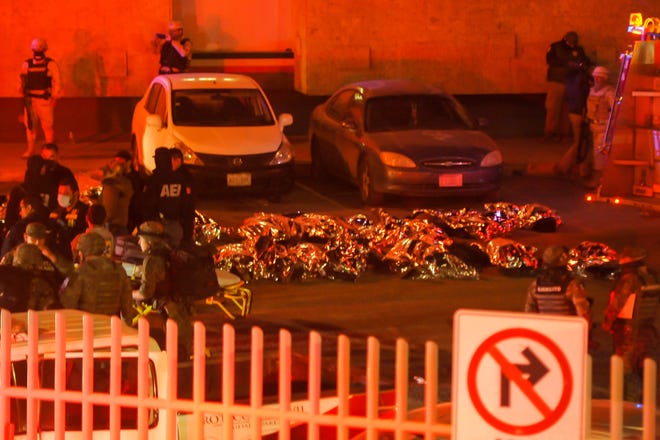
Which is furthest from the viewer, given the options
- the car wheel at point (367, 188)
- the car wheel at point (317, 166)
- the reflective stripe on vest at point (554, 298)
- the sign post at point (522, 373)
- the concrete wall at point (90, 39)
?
the concrete wall at point (90, 39)

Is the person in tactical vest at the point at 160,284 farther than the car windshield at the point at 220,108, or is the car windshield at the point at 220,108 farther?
the car windshield at the point at 220,108

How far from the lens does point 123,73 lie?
22859 mm

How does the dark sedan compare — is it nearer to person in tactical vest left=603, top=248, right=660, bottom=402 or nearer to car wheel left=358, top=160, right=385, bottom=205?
car wheel left=358, top=160, right=385, bottom=205

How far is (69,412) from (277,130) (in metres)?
11.5

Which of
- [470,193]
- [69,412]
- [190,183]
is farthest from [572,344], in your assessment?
[470,193]

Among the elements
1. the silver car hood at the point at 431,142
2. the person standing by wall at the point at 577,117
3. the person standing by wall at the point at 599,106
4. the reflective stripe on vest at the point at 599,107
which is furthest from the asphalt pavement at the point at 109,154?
the silver car hood at the point at 431,142

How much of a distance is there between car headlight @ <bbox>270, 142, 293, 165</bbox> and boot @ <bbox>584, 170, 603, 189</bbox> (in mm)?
4286

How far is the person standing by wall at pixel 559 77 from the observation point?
70.3ft

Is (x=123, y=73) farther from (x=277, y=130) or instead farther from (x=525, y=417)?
(x=525, y=417)

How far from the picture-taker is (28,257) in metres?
9.53

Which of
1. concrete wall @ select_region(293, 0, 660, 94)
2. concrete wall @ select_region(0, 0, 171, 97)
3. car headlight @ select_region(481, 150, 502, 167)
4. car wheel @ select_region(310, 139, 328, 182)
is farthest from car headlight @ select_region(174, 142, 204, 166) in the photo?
concrete wall @ select_region(293, 0, 660, 94)

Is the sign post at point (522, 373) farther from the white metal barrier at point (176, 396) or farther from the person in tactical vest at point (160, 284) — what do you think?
the person in tactical vest at point (160, 284)

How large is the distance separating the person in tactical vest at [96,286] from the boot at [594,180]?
34.2 feet

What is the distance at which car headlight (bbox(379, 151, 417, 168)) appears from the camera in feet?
56.3
